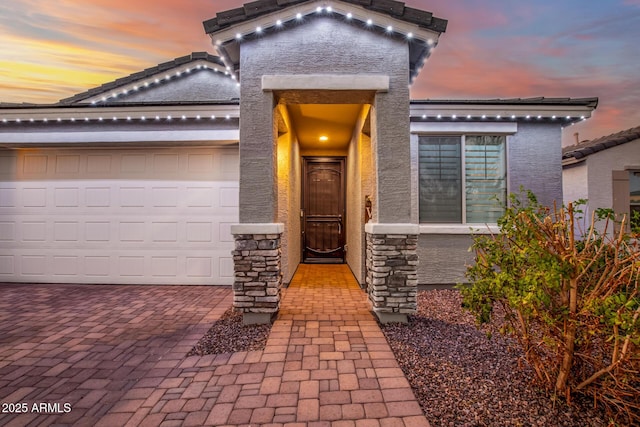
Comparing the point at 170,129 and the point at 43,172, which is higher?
the point at 170,129

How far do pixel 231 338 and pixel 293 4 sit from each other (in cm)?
412

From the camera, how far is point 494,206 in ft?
17.3

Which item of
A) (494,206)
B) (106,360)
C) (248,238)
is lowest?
(106,360)

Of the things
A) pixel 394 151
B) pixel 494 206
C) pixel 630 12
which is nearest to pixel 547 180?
pixel 494 206

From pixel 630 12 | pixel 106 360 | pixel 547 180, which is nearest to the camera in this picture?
pixel 106 360

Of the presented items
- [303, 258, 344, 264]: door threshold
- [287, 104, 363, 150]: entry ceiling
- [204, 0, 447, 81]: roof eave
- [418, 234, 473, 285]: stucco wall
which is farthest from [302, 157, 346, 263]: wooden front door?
[204, 0, 447, 81]: roof eave

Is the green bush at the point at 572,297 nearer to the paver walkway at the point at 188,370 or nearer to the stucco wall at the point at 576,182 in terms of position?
the paver walkway at the point at 188,370

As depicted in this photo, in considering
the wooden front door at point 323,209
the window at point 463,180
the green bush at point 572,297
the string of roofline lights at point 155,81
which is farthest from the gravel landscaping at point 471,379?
the string of roofline lights at point 155,81

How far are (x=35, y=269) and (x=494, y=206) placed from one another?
354 inches

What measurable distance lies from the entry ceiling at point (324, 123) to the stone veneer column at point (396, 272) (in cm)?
246

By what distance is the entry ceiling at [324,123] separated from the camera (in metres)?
5.00

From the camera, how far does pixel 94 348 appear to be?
9.72 ft

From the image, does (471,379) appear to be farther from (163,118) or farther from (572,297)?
(163,118)

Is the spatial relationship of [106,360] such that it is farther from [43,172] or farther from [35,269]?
[43,172]
